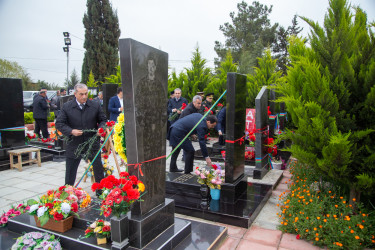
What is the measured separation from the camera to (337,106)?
3570mm

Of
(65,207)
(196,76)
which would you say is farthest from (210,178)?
(196,76)

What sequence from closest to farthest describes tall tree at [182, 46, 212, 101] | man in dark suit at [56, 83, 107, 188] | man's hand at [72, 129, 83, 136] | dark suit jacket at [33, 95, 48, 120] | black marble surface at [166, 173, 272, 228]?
black marble surface at [166, 173, 272, 228], man's hand at [72, 129, 83, 136], man in dark suit at [56, 83, 107, 188], dark suit jacket at [33, 95, 48, 120], tall tree at [182, 46, 212, 101]

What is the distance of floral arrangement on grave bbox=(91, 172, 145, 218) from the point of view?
9.37 feet

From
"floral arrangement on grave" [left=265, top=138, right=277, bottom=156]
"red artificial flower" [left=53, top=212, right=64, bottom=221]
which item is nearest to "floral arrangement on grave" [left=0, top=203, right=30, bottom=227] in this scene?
"red artificial flower" [left=53, top=212, right=64, bottom=221]

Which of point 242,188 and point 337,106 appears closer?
point 337,106

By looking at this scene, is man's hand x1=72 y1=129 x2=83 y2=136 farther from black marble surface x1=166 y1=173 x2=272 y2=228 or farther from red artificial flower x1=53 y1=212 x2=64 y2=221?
black marble surface x1=166 y1=173 x2=272 y2=228

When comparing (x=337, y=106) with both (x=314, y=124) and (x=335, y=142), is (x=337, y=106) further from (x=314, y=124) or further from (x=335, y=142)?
(x=335, y=142)

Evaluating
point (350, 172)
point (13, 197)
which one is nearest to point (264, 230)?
point (350, 172)

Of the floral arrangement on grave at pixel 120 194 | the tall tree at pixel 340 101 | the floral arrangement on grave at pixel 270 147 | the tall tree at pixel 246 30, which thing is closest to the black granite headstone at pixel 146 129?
the floral arrangement on grave at pixel 120 194

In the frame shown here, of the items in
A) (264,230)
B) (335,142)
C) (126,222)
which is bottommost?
(264,230)

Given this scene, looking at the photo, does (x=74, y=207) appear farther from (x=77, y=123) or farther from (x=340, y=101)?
(x=340, y=101)

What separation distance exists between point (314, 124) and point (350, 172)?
33.7 inches

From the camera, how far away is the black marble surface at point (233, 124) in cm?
465

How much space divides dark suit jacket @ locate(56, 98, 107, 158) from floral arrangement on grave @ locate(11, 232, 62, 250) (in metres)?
1.60
